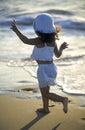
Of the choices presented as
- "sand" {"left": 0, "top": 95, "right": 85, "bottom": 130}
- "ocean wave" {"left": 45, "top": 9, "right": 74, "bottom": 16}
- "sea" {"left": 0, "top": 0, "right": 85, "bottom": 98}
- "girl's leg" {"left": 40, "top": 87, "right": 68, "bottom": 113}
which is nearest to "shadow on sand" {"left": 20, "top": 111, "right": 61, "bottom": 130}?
"sand" {"left": 0, "top": 95, "right": 85, "bottom": 130}

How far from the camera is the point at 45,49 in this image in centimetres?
550

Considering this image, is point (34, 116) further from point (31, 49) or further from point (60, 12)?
point (60, 12)

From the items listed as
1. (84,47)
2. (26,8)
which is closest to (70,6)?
(26,8)

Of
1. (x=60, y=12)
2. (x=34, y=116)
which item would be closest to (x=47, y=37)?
(x=34, y=116)

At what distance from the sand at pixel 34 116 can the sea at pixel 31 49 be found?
403mm

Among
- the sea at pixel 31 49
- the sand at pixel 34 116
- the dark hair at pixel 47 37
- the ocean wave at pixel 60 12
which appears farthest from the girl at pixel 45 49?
the ocean wave at pixel 60 12

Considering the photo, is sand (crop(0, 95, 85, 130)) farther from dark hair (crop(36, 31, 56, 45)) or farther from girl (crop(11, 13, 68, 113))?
dark hair (crop(36, 31, 56, 45))

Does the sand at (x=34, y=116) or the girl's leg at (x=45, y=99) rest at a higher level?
the girl's leg at (x=45, y=99)

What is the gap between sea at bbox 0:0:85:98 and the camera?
6.71 meters

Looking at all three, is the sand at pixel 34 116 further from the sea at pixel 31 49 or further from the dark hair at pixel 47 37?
the dark hair at pixel 47 37

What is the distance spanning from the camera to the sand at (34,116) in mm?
5109

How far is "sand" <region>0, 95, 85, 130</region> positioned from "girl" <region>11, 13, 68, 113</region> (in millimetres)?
163

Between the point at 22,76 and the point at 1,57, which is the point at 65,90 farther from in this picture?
the point at 1,57

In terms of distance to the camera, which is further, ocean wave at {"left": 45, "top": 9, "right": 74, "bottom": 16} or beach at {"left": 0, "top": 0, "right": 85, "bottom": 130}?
ocean wave at {"left": 45, "top": 9, "right": 74, "bottom": 16}
